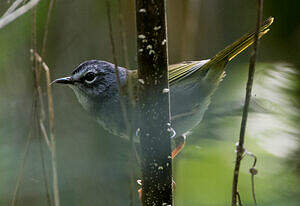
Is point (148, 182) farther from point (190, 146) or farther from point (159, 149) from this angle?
point (190, 146)

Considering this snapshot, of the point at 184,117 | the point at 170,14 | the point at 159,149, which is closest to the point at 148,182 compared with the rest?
the point at 159,149

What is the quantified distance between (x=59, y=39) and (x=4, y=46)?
60cm

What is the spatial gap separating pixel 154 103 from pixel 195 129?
2381 mm

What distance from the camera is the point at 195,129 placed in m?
4.12

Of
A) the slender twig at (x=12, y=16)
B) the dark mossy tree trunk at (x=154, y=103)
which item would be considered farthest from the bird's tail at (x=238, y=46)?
the slender twig at (x=12, y=16)

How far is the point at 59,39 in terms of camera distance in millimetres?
4402

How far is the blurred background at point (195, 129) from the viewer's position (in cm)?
371

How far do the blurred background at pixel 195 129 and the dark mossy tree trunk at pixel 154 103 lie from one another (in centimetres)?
178

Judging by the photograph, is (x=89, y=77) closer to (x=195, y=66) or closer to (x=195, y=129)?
(x=195, y=66)

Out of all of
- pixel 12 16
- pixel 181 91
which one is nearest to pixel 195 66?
pixel 181 91

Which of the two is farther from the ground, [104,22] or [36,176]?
[104,22]

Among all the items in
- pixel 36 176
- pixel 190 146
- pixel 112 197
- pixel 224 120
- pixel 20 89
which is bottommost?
pixel 112 197

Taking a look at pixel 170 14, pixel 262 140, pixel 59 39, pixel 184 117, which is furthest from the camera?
pixel 170 14

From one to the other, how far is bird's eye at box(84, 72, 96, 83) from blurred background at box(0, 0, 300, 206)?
775mm
